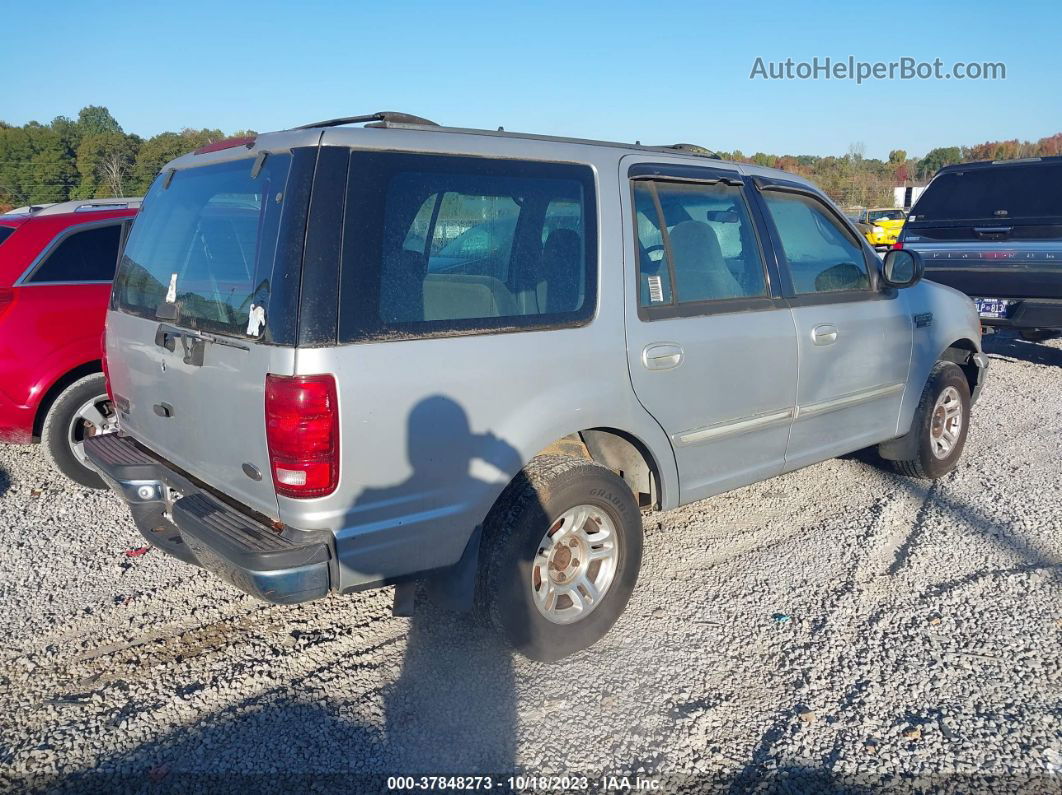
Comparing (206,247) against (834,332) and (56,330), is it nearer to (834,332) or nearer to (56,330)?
(56,330)

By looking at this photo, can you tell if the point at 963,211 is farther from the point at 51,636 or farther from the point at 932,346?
the point at 51,636

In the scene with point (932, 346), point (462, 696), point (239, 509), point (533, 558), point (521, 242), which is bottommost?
point (462, 696)

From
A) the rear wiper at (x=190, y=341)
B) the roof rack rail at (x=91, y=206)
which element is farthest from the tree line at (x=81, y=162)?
the rear wiper at (x=190, y=341)

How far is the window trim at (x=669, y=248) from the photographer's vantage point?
3.42 metres

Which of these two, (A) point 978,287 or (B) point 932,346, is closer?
(B) point 932,346

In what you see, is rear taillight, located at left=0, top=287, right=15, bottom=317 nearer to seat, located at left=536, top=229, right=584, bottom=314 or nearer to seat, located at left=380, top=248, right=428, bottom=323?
seat, located at left=380, top=248, right=428, bottom=323

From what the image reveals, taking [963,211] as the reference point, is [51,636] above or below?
below

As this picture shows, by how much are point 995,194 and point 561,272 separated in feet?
23.7

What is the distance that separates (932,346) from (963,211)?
465 centimetres

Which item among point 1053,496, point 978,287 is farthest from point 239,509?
point 978,287

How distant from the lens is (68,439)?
516 centimetres

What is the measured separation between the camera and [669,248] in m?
3.60

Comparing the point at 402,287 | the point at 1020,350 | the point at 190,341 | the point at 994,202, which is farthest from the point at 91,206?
the point at 1020,350

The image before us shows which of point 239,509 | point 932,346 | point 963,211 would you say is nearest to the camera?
point 239,509
